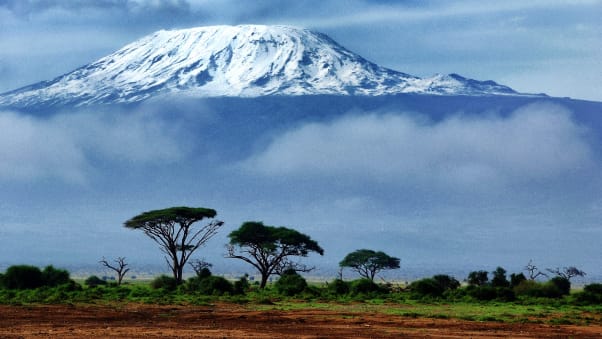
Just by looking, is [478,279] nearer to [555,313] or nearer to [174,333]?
[555,313]

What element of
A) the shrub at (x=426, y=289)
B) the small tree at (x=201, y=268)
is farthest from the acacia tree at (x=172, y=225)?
the shrub at (x=426, y=289)

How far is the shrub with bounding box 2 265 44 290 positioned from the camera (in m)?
60.5

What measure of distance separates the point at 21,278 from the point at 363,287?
A: 2224 centimetres

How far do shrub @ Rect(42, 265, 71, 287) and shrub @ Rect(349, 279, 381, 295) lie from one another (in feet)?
63.8

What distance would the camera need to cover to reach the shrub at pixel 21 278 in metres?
60.5

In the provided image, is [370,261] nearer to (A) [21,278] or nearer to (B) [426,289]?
(B) [426,289]

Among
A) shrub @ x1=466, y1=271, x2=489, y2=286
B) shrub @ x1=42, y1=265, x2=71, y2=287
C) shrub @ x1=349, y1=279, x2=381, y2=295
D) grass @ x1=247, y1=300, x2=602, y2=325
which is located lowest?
grass @ x1=247, y1=300, x2=602, y2=325

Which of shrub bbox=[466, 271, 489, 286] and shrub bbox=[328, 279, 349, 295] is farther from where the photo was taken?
shrub bbox=[466, 271, 489, 286]

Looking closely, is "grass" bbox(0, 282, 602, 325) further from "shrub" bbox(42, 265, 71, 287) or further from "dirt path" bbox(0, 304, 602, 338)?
"shrub" bbox(42, 265, 71, 287)

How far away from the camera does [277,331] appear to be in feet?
96.6

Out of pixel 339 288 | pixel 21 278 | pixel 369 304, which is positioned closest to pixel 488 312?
pixel 369 304

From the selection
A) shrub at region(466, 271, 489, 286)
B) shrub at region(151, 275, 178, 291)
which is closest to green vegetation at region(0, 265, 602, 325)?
shrub at region(151, 275, 178, 291)

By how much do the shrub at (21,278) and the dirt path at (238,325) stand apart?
21341 mm

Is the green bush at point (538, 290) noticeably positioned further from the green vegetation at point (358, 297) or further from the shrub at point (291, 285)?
the shrub at point (291, 285)
